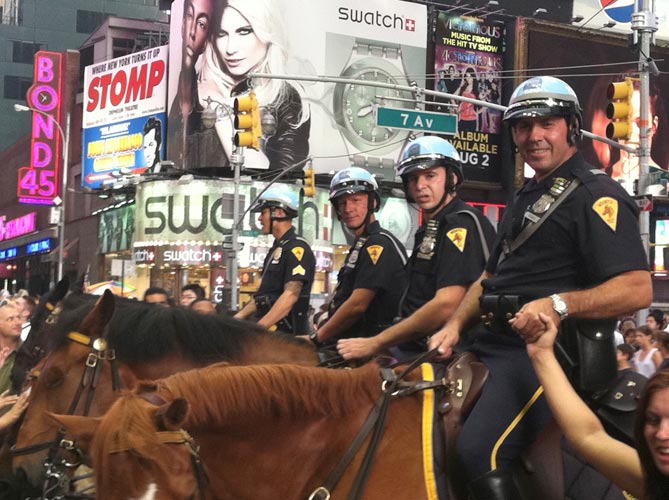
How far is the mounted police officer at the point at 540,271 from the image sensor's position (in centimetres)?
437

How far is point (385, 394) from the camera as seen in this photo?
4.46 metres

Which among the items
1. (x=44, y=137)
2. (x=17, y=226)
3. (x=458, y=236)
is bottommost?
(x=458, y=236)

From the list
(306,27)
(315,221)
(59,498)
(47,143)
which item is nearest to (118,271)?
(315,221)

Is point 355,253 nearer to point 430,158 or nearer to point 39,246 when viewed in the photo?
point 430,158

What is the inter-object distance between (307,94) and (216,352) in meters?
42.0

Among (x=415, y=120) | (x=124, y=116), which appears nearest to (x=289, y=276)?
(x=415, y=120)

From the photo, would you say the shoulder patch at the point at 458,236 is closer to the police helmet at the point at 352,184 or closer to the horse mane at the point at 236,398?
the horse mane at the point at 236,398

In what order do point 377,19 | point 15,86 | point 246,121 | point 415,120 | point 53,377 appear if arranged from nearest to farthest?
point 53,377 < point 415,120 < point 246,121 < point 377,19 < point 15,86

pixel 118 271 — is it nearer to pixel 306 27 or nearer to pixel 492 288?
pixel 306 27

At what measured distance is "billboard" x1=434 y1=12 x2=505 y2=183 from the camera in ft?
167

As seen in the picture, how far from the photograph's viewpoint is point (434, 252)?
568cm

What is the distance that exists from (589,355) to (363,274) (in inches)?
107

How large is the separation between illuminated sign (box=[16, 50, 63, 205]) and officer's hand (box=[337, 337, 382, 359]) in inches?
2324

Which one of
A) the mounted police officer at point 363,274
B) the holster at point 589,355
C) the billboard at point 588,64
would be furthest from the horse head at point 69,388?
the billboard at point 588,64
